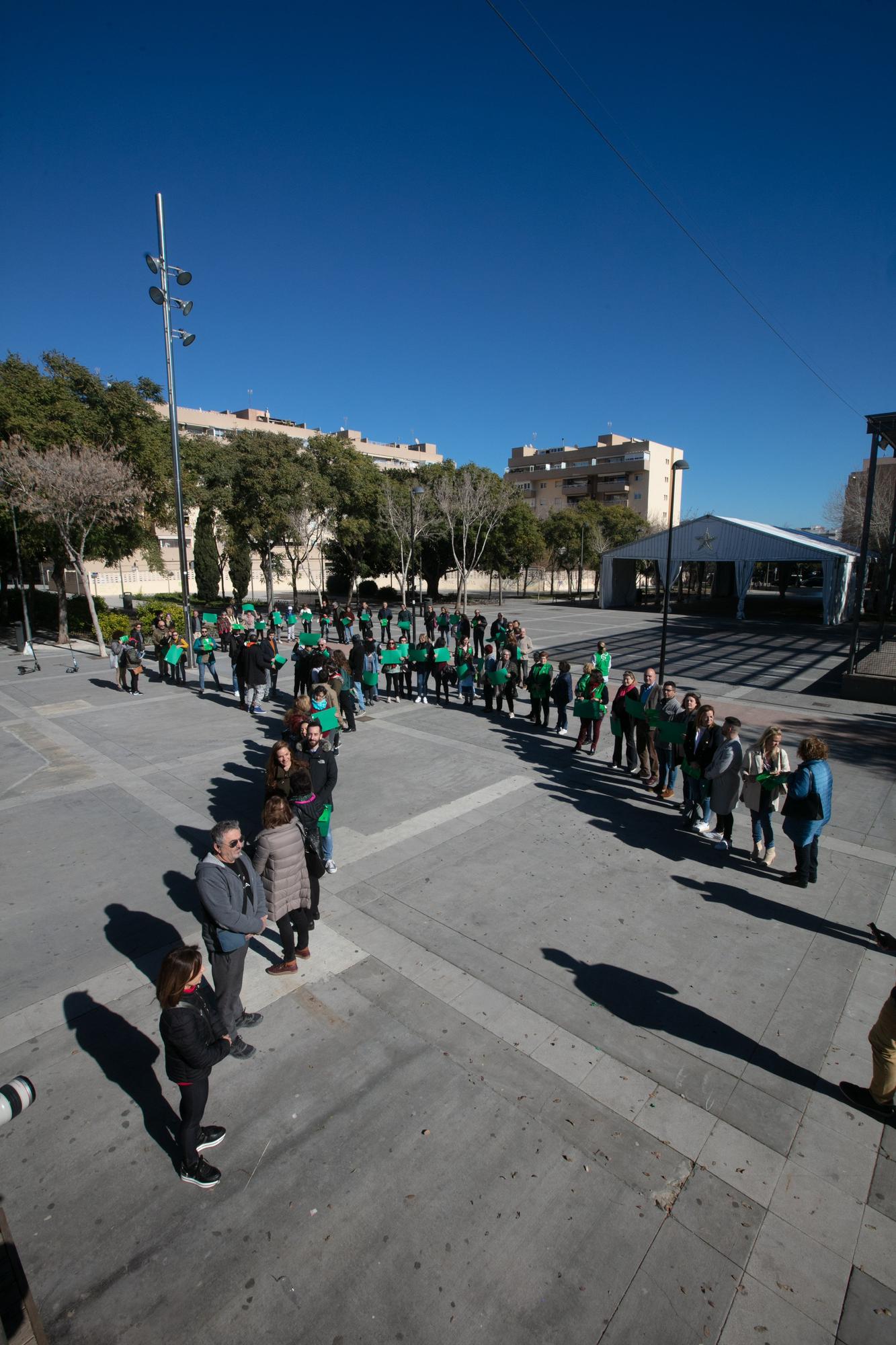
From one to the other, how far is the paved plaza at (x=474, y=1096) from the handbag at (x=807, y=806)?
855mm

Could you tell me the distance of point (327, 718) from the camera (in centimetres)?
838

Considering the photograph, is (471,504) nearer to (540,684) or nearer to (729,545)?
(729,545)

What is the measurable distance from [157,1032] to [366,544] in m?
40.3

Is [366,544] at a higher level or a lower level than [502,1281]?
higher

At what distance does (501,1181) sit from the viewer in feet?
11.2

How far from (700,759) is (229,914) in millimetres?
5508

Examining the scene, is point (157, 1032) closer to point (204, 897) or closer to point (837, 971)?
point (204, 897)

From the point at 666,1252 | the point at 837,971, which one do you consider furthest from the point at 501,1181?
the point at 837,971

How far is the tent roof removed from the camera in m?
33.0

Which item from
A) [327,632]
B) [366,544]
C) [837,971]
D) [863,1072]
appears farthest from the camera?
[366,544]

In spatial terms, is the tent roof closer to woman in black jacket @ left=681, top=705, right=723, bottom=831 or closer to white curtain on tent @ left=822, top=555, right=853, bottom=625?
white curtain on tent @ left=822, top=555, right=853, bottom=625

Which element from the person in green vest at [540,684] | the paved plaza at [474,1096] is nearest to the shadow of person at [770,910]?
the paved plaza at [474,1096]

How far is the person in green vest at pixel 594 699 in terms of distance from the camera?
33.4ft

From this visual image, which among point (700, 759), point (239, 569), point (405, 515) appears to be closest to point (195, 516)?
point (239, 569)
